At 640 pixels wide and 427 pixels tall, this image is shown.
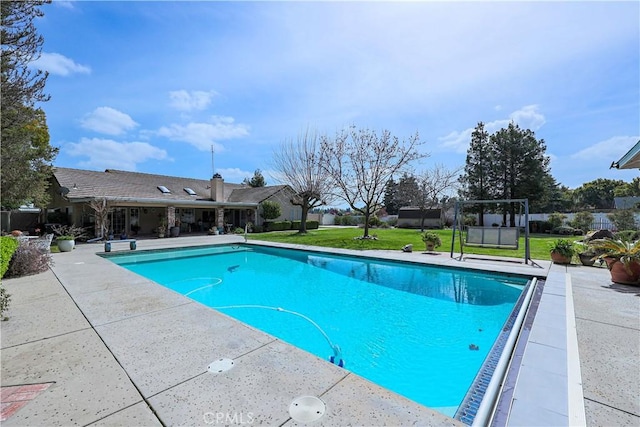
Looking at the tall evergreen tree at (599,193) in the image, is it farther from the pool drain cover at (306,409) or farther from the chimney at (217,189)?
the pool drain cover at (306,409)

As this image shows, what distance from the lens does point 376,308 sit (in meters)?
6.13

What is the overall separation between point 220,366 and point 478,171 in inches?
1194

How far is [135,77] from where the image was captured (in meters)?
9.02

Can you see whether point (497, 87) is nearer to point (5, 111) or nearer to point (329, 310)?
point (329, 310)

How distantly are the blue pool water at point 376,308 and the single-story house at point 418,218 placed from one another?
21325mm

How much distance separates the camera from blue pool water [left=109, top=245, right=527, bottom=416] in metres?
3.85

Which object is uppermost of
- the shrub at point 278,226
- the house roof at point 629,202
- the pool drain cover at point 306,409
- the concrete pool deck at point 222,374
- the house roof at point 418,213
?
the house roof at point 629,202

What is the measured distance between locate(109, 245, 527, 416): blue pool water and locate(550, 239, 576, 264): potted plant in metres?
2.71

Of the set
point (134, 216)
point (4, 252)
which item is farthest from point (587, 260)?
point (134, 216)

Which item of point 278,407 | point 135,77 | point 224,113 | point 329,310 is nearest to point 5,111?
point 135,77

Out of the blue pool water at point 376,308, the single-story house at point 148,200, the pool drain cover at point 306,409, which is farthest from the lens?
the single-story house at point 148,200

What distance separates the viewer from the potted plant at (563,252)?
8.84 m

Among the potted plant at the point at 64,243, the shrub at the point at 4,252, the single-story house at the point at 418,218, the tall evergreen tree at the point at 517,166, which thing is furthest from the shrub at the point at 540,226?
the potted plant at the point at 64,243

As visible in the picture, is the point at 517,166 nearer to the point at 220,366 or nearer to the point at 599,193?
the point at 220,366
